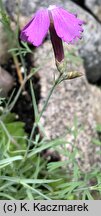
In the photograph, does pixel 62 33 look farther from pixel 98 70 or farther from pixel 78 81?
pixel 98 70

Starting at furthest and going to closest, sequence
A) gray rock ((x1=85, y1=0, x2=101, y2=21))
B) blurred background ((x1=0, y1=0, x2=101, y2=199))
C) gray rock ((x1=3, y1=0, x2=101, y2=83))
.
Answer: gray rock ((x1=85, y1=0, x2=101, y2=21)) < gray rock ((x1=3, y1=0, x2=101, y2=83)) < blurred background ((x1=0, y1=0, x2=101, y2=199))

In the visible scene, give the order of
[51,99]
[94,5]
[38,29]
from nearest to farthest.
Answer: [38,29] < [51,99] < [94,5]

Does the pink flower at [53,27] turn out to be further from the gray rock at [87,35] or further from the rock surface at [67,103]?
the gray rock at [87,35]

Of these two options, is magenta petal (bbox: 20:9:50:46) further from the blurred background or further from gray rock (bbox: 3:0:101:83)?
gray rock (bbox: 3:0:101:83)

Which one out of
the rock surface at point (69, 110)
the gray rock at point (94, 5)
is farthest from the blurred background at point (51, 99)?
the gray rock at point (94, 5)

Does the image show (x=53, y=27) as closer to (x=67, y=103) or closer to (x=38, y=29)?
(x=38, y=29)

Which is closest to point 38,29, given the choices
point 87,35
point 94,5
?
point 87,35

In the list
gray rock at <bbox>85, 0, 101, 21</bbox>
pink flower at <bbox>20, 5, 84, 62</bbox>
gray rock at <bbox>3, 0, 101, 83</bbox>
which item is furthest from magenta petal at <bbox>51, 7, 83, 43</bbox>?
gray rock at <bbox>85, 0, 101, 21</bbox>
